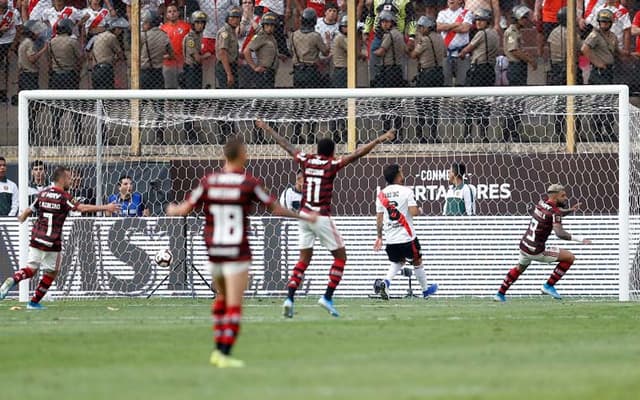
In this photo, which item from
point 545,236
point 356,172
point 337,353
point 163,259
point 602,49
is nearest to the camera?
point 337,353

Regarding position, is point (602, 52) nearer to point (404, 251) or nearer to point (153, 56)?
point (404, 251)

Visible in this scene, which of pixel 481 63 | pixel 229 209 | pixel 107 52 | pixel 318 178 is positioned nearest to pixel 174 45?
pixel 107 52

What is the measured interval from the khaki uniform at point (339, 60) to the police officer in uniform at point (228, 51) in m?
1.80

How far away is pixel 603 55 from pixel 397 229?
5213 millimetres

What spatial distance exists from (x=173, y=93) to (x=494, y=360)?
1236 centimetres

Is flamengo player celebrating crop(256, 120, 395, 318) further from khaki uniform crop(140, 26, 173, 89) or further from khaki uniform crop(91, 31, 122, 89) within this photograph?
khaki uniform crop(91, 31, 122, 89)

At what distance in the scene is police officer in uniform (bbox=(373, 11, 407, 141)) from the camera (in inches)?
963

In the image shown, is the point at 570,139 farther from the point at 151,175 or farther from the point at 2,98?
the point at 2,98

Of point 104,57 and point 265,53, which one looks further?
point 104,57

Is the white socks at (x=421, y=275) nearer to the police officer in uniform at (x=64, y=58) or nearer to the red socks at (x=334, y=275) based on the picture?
the red socks at (x=334, y=275)

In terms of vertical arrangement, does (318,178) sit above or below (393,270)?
above

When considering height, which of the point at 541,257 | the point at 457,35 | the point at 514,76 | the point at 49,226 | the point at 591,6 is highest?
the point at 591,6

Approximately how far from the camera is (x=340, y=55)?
24.9 meters

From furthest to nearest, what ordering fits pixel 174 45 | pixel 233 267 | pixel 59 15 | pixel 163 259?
pixel 59 15 < pixel 174 45 < pixel 163 259 < pixel 233 267
